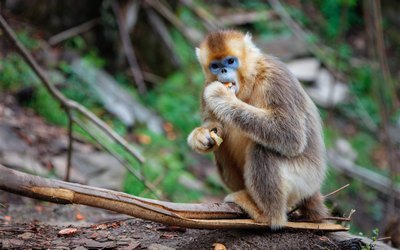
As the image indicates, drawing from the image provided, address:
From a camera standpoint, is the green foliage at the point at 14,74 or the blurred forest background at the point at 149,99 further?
the green foliage at the point at 14,74

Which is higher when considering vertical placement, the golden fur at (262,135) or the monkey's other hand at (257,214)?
the golden fur at (262,135)

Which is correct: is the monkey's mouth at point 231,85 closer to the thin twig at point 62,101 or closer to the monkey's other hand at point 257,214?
the monkey's other hand at point 257,214

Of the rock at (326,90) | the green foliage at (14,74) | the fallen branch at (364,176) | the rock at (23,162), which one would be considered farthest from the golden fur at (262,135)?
the rock at (326,90)

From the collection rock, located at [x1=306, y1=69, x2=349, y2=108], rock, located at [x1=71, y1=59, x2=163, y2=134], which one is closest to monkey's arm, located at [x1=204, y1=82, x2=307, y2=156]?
rock, located at [x1=71, y1=59, x2=163, y2=134]

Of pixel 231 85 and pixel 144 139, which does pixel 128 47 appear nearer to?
pixel 144 139

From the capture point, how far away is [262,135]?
13.4 ft

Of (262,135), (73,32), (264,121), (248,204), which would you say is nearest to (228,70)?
(264,121)

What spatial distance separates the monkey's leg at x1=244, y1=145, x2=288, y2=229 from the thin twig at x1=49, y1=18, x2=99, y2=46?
6260 mm

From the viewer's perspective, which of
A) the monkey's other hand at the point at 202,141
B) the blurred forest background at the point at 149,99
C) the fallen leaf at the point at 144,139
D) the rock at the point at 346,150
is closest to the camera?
the monkey's other hand at the point at 202,141

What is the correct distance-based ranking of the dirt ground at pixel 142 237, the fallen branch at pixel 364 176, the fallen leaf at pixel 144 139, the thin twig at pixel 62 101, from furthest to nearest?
the fallen branch at pixel 364 176
the fallen leaf at pixel 144 139
the thin twig at pixel 62 101
the dirt ground at pixel 142 237

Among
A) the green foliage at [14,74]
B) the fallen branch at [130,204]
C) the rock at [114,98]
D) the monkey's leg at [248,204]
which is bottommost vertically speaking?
the fallen branch at [130,204]

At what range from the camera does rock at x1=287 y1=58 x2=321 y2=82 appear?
525 inches

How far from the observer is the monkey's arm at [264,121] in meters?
4.09

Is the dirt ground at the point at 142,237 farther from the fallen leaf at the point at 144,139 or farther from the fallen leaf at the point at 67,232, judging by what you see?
the fallen leaf at the point at 144,139
